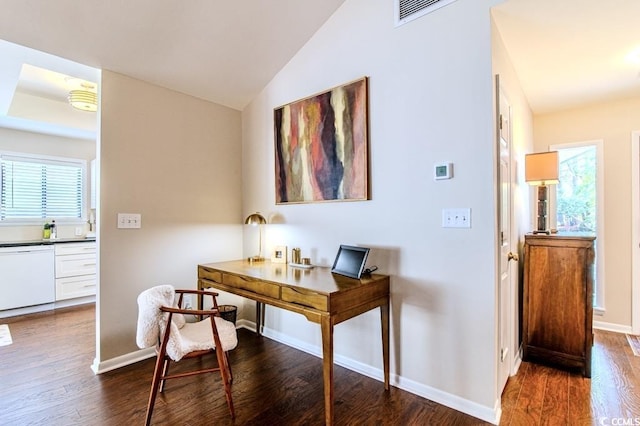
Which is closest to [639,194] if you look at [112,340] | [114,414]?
[114,414]

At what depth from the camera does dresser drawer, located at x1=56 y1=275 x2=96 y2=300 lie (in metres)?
4.16

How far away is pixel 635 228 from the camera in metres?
3.15

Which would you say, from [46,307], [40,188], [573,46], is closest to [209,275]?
[46,307]

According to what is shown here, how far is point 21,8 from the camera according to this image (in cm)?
197

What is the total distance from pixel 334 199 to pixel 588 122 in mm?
3027

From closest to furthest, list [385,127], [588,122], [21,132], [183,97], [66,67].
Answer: [385,127] < [66,67] < [183,97] < [588,122] < [21,132]

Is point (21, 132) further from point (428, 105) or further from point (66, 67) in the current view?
point (428, 105)

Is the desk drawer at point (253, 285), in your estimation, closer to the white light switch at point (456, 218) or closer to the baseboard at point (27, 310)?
the white light switch at point (456, 218)

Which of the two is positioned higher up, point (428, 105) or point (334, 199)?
point (428, 105)

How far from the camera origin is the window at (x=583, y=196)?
3346 mm

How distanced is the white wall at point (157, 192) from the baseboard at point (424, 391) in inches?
56.4

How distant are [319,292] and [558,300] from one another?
6.63 ft

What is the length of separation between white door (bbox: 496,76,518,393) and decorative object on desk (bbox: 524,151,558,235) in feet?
1.86

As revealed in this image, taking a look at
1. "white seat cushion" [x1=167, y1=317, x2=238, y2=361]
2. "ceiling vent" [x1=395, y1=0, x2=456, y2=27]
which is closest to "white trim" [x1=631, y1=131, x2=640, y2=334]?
"ceiling vent" [x1=395, y1=0, x2=456, y2=27]
